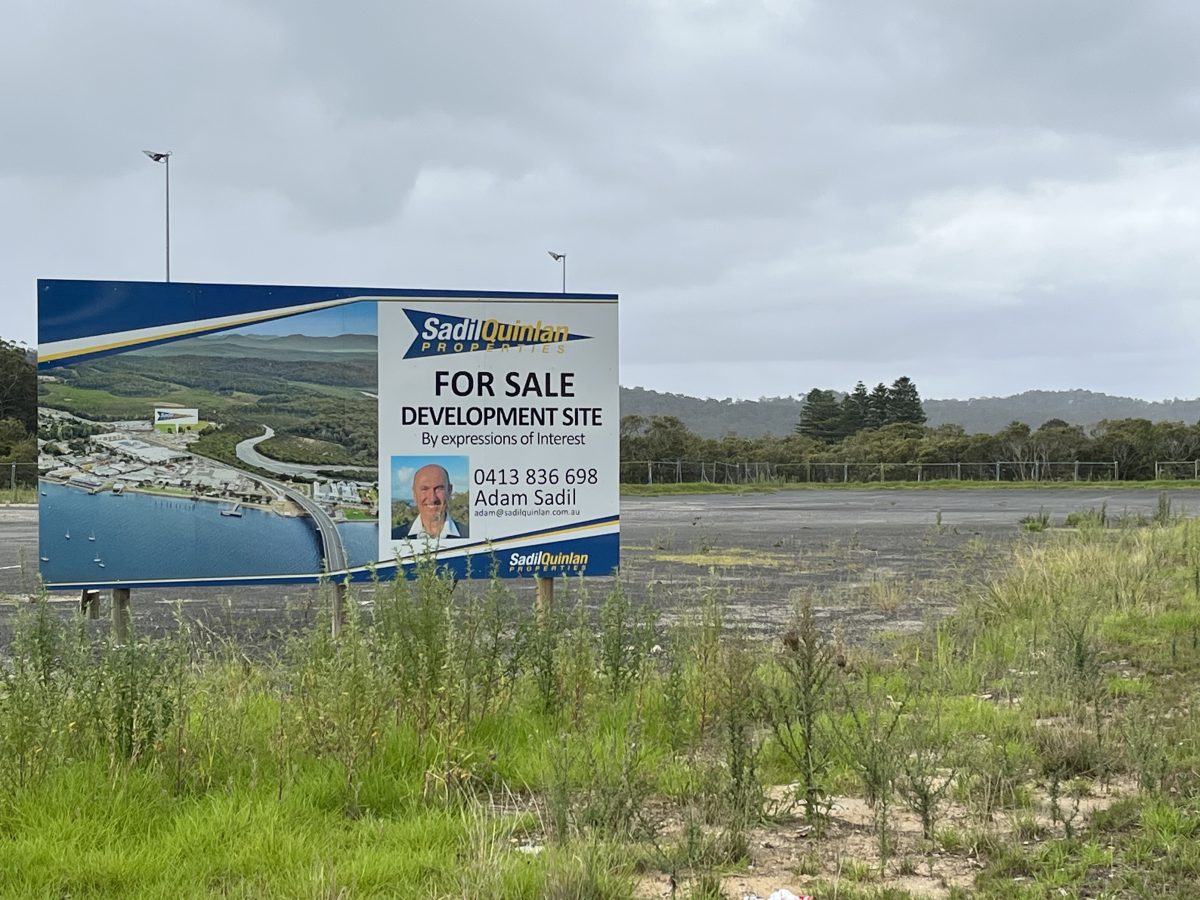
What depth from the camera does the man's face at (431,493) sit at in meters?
7.55

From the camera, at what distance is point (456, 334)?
24.8 feet

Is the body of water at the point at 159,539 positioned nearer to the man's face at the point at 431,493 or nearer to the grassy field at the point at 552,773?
the man's face at the point at 431,493

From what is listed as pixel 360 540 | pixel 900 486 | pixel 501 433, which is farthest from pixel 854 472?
pixel 360 540

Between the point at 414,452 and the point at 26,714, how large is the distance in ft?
11.1

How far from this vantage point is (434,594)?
18.7 feet

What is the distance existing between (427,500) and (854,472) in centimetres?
6653

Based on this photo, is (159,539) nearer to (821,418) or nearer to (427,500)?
(427,500)

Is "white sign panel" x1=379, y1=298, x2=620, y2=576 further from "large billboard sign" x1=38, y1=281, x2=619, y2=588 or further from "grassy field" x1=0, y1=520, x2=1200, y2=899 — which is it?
"grassy field" x1=0, y1=520, x2=1200, y2=899

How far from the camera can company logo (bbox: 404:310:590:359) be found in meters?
7.55

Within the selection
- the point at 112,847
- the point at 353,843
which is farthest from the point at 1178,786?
the point at 112,847

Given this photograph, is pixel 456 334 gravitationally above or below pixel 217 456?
above

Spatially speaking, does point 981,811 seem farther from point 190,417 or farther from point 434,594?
point 190,417

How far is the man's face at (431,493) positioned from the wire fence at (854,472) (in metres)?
55.9

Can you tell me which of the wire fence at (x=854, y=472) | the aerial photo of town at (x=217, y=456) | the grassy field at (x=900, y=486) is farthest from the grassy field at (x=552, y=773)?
the wire fence at (x=854, y=472)
